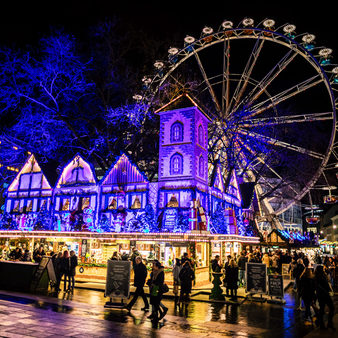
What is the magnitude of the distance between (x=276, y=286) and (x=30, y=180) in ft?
69.3

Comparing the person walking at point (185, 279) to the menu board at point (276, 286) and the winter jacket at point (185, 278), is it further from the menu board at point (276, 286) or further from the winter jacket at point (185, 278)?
the menu board at point (276, 286)

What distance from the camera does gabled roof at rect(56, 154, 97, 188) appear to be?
25969mm

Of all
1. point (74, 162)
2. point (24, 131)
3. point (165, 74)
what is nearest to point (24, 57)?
point (24, 131)

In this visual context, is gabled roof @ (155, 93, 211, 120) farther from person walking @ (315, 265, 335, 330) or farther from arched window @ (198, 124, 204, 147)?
person walking @ (315, 265, 335, 330)

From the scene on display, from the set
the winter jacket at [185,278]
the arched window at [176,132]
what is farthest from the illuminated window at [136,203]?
the winter jacket at [185,278]

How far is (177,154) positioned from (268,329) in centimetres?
1448

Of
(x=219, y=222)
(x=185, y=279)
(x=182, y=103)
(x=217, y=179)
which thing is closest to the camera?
(x=185, y=279)

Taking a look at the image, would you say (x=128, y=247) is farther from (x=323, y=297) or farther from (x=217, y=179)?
(x=323, y=297)

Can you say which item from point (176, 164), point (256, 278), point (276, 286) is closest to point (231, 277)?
point (256, 278)

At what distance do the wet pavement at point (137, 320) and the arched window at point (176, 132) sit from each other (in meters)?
11.8

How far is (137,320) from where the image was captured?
33.7 feet

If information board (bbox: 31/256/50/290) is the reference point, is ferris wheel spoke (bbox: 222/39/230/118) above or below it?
above

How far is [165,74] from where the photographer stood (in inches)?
1131

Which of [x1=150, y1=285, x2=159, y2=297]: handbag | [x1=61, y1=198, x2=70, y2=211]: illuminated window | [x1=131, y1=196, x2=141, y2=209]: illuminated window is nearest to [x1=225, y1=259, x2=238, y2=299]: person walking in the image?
[x1=150, y1=285, x2=159, y2=297]: handbag
